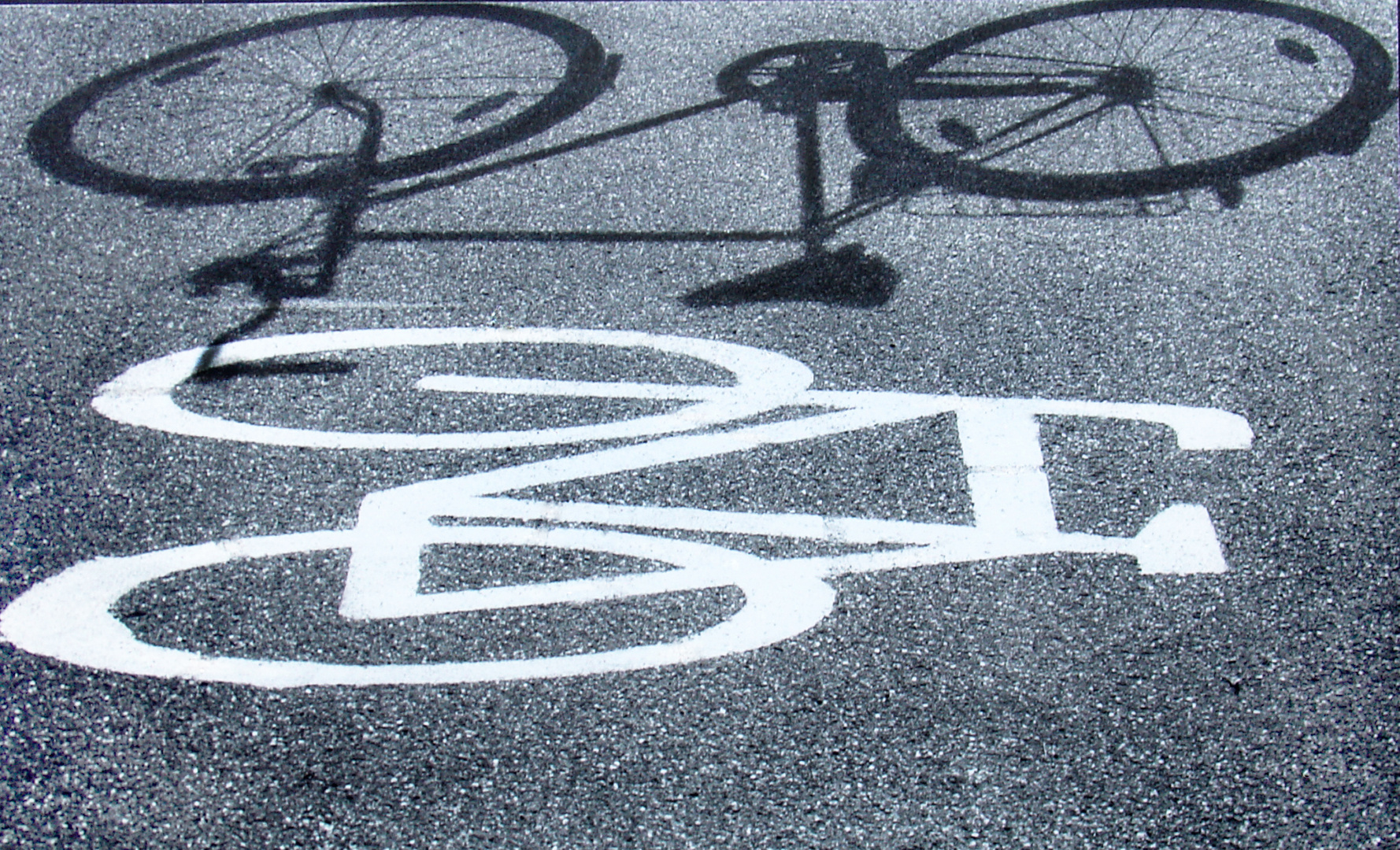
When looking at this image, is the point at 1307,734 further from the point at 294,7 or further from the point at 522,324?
the point at 294,7

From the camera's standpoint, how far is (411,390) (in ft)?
13.6

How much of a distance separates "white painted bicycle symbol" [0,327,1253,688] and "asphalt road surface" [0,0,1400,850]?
0.05 ft

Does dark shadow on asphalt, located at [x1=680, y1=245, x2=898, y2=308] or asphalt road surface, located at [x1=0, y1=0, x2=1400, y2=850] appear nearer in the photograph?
asphalt road surface, located at [x1=0, y1=0, x2=1400, y2=850]

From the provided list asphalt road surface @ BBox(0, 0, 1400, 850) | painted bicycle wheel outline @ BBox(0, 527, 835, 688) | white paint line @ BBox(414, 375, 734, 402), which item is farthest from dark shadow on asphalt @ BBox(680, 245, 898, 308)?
painted bicycle wheel outline @ BBox(0, 527, 835, 688)

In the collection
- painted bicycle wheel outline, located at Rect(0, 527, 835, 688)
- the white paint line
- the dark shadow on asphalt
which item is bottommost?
painted bicycle wheel outline, located at Rect(0, 527, 835, 688)

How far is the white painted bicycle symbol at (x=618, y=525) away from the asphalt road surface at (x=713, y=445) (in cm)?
1

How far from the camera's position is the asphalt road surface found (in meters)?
2.97

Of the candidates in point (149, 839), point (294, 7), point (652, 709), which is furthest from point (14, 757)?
point (294, 7)

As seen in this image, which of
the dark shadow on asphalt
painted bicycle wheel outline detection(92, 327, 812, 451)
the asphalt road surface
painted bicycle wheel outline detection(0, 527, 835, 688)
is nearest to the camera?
the asphalt road surface

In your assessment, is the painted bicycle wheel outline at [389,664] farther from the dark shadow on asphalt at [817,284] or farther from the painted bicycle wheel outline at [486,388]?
the dark shadow on asphalt at [817,284]

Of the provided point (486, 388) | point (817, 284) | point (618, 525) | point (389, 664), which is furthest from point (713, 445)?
point (389, 664)

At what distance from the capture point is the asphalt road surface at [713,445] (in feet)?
9.76

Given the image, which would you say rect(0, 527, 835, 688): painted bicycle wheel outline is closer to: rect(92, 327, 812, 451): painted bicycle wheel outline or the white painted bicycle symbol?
the white painted bicycle symbol

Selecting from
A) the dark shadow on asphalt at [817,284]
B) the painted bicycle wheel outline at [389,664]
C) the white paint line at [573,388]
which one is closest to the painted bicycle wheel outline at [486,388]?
the white paint line at [573,388]
